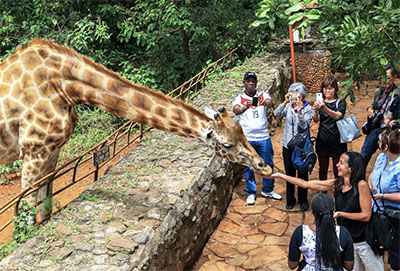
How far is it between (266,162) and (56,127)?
3353 mm

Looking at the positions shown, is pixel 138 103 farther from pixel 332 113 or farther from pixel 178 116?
pixel 332 113

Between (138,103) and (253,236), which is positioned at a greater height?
(138,103)

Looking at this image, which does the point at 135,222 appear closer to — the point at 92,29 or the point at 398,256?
the point at 398,256

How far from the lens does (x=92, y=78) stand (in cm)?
534

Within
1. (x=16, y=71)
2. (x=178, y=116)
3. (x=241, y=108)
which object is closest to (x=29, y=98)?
(x=16, y=71)

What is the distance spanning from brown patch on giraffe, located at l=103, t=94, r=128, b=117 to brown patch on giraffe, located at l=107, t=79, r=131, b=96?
0.28 ft

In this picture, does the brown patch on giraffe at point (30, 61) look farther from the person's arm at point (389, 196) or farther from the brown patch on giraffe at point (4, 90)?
the person's arm at point (389, 196)

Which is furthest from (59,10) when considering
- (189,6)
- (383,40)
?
(383,40)

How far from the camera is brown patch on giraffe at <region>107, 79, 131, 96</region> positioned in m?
5.28

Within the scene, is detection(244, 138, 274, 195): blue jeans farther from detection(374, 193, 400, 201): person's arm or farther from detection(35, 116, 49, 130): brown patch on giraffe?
Answer: detection(35, 116, 49, 130): brown patch on giraffe

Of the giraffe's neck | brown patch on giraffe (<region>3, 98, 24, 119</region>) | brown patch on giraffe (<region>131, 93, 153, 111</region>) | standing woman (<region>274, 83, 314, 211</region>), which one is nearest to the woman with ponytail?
the giraffe's neck

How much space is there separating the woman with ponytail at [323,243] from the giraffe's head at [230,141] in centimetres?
154

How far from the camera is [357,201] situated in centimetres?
453

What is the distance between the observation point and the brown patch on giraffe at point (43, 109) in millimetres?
5402
